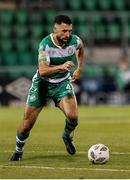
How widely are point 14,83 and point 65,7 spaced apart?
6.82 m

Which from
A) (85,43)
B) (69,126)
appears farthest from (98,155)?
(85,43)

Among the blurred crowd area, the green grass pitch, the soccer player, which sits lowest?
the blurred crowd area

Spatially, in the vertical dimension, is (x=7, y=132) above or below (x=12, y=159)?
below

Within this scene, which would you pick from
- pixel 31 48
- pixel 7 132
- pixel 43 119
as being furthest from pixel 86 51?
pixel 7 132

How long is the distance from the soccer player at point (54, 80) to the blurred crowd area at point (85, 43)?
49.1ft

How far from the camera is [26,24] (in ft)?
105

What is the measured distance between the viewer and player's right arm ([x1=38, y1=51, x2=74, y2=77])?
11176 mm

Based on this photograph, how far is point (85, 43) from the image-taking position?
100 feet

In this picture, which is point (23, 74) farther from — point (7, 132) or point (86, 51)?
point (7, 132)

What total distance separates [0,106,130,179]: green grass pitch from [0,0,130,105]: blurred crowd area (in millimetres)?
3014

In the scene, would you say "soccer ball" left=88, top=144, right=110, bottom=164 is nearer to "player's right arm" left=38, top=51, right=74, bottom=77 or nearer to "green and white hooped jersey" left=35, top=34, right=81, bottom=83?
"player's right arm" left=38, top=51, right=74, bottom=77

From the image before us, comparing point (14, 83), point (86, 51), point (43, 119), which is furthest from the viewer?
point (86, 51)

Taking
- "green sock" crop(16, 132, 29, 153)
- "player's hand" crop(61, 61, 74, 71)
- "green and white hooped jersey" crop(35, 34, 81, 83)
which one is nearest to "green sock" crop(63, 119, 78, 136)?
"green and white hooped jersey" crop(35, 34, 81, 83)

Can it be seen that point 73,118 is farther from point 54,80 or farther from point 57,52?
point 57,52
